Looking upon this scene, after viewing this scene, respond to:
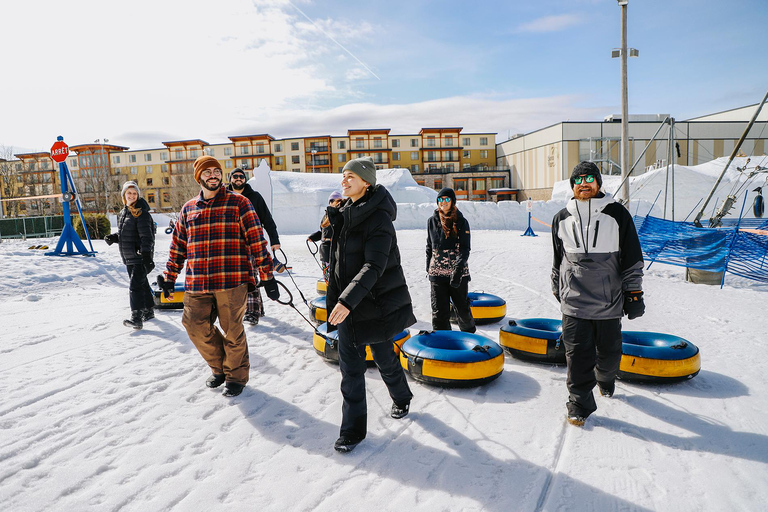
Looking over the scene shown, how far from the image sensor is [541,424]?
3.18 meters

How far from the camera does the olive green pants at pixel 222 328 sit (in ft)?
11.5

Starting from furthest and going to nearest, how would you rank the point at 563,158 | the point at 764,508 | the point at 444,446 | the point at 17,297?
1. the point at 563,158
2. the point at 17,297
3. the point at 444,446
4. the point at 764,508

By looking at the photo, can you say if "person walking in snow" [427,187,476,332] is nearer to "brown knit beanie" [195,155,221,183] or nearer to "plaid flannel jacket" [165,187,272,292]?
"plaid flannel jacket" [165,187,272,292]

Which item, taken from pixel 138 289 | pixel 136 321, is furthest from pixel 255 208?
pixel 136 321

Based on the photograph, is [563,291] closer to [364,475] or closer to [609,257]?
[609,257]

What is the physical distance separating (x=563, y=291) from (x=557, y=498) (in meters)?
1.43

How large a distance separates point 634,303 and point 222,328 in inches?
120

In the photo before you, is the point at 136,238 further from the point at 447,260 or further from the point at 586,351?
the point at 586,351

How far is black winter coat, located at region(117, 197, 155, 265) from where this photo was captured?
5.44m

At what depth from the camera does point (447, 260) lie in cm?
486

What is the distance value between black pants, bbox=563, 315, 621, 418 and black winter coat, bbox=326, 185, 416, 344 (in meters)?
1.27

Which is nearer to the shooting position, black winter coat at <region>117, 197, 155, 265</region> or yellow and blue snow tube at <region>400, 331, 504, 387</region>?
yellow and blue snow tube at <region>400, 331, 504, 387</region>

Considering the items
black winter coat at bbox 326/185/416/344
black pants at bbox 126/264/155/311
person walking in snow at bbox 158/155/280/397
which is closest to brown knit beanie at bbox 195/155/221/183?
person walking in snow at bbox 158/155/280/397

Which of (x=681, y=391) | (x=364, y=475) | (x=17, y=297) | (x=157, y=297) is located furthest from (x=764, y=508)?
(x=17, y=297)
